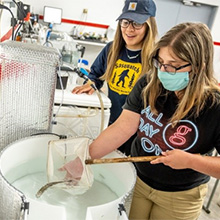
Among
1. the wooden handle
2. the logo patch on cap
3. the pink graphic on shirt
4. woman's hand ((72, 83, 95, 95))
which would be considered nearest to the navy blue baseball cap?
the logo patch on cap

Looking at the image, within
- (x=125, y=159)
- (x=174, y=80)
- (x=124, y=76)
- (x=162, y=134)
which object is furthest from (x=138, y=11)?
(x=125, y=159)

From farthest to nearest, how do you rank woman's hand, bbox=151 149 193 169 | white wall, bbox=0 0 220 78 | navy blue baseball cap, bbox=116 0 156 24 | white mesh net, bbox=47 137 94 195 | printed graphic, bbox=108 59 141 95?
white wall, bbox=0 0 220 78, printed graphic, bbox=108 59 141 95, navy blue baseball cap, bbox=116 0 156 24, white mesh net, bbox=47 137 94 195, woman's hand, bbox=151 149 193 169

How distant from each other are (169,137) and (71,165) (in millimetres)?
418

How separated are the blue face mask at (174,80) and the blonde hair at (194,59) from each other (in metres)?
0.02

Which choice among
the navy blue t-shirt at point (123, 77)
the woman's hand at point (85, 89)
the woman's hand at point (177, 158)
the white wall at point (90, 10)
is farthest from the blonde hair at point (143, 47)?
the white wall at point (90, 10)

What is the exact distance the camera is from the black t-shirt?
2.76 ft

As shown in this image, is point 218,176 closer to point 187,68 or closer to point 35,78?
point 187,68

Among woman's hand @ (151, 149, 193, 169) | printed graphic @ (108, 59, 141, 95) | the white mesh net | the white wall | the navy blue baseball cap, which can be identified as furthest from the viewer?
the white wall

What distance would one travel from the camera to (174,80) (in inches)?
33.9

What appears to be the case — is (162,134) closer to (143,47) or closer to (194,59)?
(194,59)

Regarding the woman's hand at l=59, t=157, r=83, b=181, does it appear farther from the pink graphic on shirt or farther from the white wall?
the white wall

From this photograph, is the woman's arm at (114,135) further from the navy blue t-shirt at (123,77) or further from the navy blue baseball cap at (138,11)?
the navy blue baseball cap at (138,11)

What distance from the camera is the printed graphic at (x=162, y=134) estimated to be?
0.87m

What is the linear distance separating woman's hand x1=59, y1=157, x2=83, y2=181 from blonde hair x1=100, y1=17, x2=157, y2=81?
2.13ft
